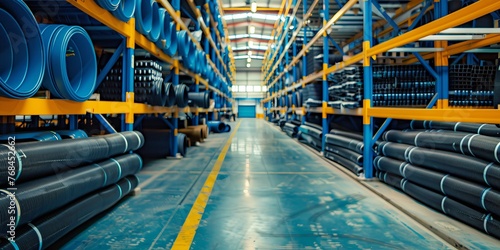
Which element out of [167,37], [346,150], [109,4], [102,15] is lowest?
[346,150]

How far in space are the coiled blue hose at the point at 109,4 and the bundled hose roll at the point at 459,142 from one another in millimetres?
4024

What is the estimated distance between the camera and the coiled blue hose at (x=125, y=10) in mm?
3639

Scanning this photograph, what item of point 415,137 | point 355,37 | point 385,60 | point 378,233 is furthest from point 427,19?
Result: point 378,233

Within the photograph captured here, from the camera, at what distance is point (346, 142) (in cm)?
572

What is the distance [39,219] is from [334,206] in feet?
9.41

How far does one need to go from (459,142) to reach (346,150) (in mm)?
2668

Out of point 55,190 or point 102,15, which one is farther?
point 102,15

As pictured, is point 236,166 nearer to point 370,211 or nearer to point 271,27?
point 370,211

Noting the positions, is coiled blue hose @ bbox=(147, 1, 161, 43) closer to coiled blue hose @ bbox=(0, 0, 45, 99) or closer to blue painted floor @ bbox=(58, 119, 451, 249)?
blue painted floor @ bbox=(58, 119, 451, 249)

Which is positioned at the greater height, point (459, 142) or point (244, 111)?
point (244, 111)

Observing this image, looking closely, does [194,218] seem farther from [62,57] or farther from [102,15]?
[102,15]

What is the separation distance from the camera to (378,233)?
270cm

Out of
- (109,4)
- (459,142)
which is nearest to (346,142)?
(459,142)

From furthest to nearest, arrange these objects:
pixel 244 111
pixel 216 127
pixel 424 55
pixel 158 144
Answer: pixel 244 111 < pixel 216 127 < pixel 158 144 < pixel 424 55
